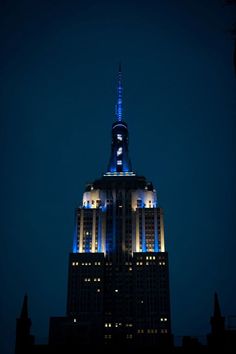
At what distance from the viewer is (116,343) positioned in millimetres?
102500

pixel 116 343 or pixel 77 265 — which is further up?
pixel 77 265

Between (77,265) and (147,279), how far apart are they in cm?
2906
